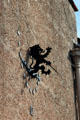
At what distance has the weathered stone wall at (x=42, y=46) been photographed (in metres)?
3.47

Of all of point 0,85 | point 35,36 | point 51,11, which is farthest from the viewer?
point 51,11

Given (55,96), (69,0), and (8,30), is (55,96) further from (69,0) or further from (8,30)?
(69,0)

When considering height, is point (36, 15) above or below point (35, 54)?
above

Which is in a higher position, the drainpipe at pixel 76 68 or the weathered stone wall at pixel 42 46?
the weathered stone wall at pixel 42 46

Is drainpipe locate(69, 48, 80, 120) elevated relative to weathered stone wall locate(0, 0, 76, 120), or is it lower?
lower

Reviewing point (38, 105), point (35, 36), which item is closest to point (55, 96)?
point (38, 105)

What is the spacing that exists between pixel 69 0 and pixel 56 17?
1368 mm

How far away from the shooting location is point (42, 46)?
15.7 feet

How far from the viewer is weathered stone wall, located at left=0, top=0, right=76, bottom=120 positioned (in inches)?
137

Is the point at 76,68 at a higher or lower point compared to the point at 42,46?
lower

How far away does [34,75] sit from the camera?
4.16m

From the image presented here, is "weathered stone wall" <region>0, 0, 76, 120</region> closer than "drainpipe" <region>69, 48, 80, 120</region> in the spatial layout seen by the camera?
Yes

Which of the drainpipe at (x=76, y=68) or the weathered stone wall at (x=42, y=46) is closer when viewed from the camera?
the weathered stone wall at (x=42, y=46)

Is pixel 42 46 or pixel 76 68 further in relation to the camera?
pixel 76 68
